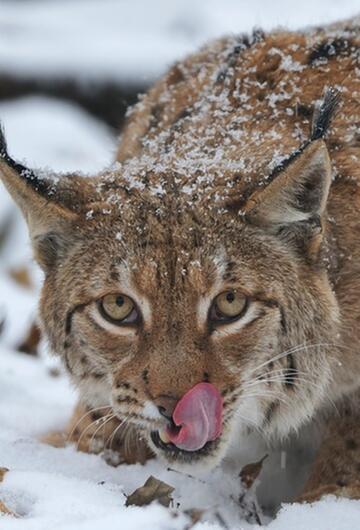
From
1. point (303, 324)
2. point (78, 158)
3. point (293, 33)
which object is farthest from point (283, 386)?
point (78, 158)

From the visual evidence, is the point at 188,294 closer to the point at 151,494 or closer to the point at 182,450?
the point at 182,450

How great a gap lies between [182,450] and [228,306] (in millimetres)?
546

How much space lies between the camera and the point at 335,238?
4742 mm

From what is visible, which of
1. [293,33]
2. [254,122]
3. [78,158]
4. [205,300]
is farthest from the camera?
[78,158]

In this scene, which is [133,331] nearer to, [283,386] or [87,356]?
[87,356]

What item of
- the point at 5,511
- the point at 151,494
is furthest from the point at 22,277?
the point at 5,511

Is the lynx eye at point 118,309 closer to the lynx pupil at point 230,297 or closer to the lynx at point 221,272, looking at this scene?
the lynx at point 221,272

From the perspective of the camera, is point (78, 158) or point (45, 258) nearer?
point (45, 258)

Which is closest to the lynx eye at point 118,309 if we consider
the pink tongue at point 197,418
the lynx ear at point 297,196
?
the pink tongue at point 197,418

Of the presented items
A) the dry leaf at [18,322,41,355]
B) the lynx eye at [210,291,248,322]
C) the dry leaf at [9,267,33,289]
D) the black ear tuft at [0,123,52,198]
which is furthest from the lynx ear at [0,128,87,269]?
the dry leaf at [9,267,33,289]

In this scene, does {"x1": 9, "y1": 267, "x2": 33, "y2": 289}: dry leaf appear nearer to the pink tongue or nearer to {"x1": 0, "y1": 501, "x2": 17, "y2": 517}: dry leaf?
the pink tongue

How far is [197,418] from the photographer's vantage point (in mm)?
4113

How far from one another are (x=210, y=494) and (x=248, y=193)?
1171mm

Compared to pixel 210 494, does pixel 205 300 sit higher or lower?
higher
